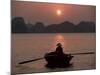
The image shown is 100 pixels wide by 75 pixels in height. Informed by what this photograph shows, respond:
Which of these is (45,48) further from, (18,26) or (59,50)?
(18,26)

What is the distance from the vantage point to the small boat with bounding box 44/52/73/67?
→ 255 centimetres

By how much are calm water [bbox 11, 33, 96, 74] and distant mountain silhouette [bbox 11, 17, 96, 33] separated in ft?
0.17

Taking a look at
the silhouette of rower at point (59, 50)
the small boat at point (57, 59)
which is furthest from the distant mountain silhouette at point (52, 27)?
the small boat at point (57, 59)

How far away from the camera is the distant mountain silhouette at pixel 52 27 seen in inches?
95.9

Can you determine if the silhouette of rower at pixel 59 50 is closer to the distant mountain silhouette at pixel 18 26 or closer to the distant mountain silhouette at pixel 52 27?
the distant mountain silhouette at pixel 52 27

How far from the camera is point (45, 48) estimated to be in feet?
8.35

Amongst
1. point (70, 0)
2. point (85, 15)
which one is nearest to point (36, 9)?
point (70, 0)

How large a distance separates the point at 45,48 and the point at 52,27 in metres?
0.29

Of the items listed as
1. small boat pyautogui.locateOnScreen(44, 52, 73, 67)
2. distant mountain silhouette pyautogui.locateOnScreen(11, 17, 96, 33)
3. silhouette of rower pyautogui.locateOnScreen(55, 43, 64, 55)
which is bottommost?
small boat pyautogui.locateOnScreen(44, 52, 73, 67)

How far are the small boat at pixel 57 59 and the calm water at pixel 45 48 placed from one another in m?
0.05

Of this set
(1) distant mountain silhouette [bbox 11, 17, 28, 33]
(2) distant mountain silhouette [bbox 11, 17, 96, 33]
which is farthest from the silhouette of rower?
(1) distant mountain silhouette [bbox 11, 17, 28, 33]

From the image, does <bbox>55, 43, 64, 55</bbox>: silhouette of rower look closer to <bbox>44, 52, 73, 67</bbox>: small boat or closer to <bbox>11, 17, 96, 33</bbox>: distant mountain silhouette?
A: <bbox>44, 52, 73, 67</bbox>: small boat

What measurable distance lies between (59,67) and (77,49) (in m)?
0.35

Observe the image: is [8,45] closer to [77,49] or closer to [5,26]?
[5,26]
